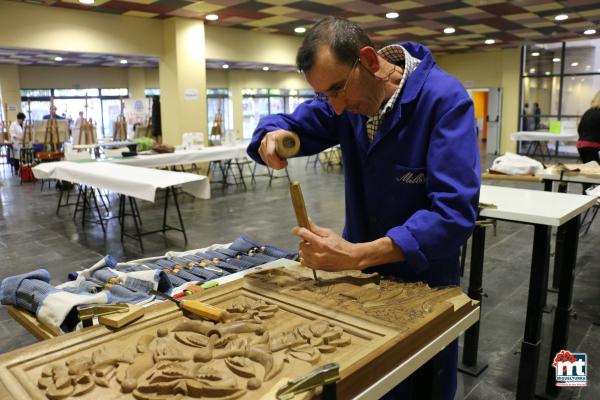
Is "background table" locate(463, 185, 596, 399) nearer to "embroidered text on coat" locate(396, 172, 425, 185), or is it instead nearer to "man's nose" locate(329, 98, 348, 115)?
"embroidered text on coat" locate(396, 172, 425, 185)

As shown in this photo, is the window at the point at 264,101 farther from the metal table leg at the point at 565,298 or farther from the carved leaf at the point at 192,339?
the carved leaf at the point at 192,339

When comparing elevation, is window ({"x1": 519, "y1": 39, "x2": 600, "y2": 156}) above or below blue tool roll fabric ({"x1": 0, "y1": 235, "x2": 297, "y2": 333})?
above

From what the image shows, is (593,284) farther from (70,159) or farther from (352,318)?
(70,159)

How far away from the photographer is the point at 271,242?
5.07 meters

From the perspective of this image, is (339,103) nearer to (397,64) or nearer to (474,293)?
(397,64)

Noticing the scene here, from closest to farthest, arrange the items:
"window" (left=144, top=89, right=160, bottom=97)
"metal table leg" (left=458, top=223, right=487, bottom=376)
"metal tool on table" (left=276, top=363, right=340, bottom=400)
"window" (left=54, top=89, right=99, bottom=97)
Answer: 1. "metal tool on table" (left=276, top=363, right=340, bottom=400)
2. "metal table leg" (left=458, top=223, right=487, bottom=376)
3. "window" (left=54, top=89, right=99, bottom=97)
4. "window" (left=144, top=89, right=160, bottom=97)

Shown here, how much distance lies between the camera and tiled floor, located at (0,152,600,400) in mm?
2801

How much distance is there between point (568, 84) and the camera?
12711mm

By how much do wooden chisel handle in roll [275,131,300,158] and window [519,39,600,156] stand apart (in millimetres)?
12554

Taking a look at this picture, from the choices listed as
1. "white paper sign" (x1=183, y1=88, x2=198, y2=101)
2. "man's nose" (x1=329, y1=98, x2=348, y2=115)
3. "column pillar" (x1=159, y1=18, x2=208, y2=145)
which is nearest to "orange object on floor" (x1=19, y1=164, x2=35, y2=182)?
"column pillar" (x1=159, y1=18, x2=208, y2=145)

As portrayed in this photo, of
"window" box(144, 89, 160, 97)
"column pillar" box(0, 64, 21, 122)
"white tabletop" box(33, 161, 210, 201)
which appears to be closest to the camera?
"white tabletop" box(33, 161, 210, 201)

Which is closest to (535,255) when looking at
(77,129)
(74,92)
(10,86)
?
(77,129)

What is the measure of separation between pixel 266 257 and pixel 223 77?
1631 centimetres

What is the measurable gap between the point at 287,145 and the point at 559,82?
13.6m
